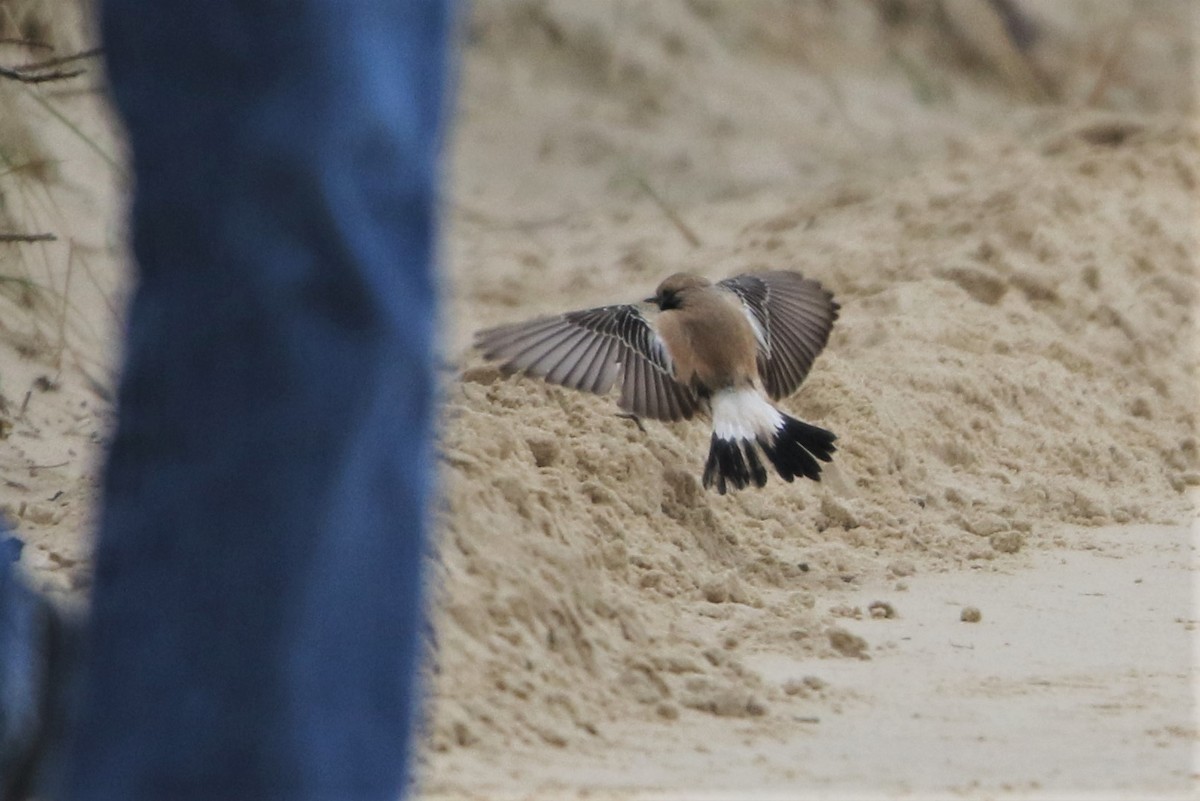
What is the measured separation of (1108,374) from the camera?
609 centimetres

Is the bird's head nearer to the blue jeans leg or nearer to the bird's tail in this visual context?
the bird's tail

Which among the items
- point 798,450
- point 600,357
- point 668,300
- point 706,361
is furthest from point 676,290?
point 798,450

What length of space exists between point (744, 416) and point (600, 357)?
1.25 ft

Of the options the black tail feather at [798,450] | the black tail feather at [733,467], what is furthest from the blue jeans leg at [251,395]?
the black tail feather at [798,450]

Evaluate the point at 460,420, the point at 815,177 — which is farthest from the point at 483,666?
the point at 815,177

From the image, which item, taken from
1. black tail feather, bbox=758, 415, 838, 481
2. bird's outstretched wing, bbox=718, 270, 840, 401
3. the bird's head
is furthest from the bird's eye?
black tail feather, bbox=758, 415, 838, 481

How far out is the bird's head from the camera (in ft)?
16.9

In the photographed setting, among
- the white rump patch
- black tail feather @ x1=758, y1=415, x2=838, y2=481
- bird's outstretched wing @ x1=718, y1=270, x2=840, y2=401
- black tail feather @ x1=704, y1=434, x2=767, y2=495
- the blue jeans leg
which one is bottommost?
the blue jeans leg

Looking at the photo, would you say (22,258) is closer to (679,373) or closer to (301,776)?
(679,373)

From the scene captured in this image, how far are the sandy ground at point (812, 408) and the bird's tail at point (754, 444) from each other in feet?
0.35

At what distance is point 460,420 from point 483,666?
1.10 metres

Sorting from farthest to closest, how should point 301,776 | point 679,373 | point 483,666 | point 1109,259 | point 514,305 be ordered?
point 514,305, point 1109,259, point 679,373, point 483,666, point 301,776

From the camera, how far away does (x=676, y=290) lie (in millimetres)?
5195

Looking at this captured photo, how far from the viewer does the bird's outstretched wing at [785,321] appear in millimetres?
5086
